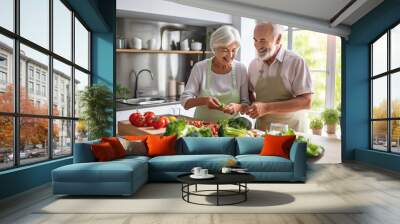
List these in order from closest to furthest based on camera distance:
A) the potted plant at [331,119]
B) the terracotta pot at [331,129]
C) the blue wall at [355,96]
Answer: the blue wall at [355,96] → the potted plant at [331,119] → the terracotta pot at [331,129]

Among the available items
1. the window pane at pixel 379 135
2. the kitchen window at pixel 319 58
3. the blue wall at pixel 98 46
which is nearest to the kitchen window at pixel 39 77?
the blue wall at pixel 98 46

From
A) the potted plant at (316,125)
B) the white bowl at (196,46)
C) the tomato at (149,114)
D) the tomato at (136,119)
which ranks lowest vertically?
the potted plant at (316,125)

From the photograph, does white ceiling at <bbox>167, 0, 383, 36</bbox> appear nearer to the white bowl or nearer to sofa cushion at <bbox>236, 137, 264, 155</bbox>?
the white bowl

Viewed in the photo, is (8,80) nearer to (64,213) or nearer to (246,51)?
(64,213)

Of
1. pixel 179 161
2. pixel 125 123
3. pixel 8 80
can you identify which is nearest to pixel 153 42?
pixel 125 123

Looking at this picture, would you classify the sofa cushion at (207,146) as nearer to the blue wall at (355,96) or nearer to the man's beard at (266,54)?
the man's beard at (266,54)

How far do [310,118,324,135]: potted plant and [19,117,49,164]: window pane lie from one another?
5.08 metres

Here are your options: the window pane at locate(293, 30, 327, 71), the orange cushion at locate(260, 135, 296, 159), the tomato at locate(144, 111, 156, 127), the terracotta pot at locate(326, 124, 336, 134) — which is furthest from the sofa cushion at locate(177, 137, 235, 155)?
the terracotta pot at locate(326, 124, 336, 134)

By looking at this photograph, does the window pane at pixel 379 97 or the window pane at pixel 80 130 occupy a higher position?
the window pane at pixel 379 97

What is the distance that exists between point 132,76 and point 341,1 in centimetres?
416

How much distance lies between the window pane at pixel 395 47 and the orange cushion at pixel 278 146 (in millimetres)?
3150

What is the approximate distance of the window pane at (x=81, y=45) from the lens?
813 centimetres

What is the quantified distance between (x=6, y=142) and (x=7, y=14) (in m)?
1.43

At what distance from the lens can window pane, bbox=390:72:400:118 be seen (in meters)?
8.40
